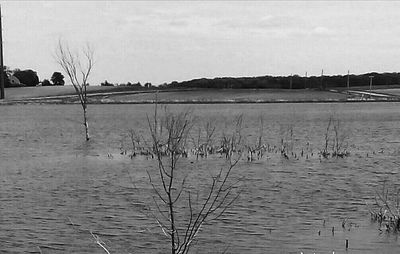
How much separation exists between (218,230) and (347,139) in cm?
2351

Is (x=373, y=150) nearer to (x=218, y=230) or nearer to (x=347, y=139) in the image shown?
(x=347, y=139)

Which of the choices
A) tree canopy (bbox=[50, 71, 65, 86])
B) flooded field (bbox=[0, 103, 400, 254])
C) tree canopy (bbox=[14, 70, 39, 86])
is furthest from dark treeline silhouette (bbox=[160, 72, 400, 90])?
flooded field (bbox=[0, 103, 400, 254])

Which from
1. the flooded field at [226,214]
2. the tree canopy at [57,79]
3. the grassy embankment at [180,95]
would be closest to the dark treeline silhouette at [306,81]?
the grassy embankment at [180,95]

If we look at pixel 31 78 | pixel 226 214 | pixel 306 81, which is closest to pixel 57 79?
pixel 31 78

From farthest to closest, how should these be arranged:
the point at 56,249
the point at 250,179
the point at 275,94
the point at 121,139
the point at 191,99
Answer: the point at 275,94 → the point at 191,99 → the point at 121,139 → the point at 250,179 → the point at 56,249

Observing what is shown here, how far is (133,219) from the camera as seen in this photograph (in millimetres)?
14680

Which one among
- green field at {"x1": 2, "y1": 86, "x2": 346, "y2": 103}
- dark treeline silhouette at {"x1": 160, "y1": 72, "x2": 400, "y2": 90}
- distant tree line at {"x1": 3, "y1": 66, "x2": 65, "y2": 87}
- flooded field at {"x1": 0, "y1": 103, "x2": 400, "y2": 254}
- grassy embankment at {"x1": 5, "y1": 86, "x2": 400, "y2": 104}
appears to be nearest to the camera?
flooded field at {"x1": 0, "y1": 103, "x2": 400, "y2": 254}

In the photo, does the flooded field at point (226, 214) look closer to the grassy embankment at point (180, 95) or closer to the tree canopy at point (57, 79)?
the grassy embankment at point (180, 95)

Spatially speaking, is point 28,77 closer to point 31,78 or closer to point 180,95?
point 31,78

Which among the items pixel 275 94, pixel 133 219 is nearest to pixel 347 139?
pixel 133 219

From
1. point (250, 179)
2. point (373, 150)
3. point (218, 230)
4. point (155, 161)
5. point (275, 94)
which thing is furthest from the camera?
point (275, 94)

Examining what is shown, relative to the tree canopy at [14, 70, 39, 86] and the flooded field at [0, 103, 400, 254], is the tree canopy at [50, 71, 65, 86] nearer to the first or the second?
the tree canopy at [14, 70, 39, 86]

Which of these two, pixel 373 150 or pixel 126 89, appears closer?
pixel 373 150

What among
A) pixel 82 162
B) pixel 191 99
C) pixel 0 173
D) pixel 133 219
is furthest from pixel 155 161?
pixel 191 99
